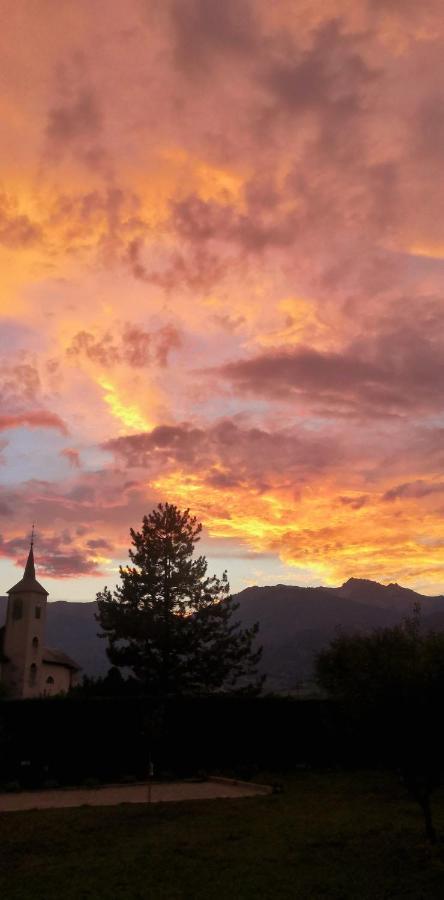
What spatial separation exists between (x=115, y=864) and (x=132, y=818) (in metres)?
5.19

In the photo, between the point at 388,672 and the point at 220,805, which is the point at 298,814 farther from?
the point at 388,672

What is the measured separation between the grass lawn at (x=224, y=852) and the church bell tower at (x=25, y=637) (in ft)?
178

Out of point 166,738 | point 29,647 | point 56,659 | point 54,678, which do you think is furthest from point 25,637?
point 166,738

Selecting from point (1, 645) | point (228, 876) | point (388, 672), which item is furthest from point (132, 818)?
point (1, 645)

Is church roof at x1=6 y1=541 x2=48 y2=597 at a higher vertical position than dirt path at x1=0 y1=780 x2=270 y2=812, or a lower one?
higher

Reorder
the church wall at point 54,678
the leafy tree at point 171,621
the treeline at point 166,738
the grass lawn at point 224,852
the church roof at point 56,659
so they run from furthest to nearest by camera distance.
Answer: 1. the church roof at point 56,659
2. the church wall at point 54,678
3. the leafy tree at point 171,621
4. the treeline at point 166,738
5. the grass lawn at point 224,852

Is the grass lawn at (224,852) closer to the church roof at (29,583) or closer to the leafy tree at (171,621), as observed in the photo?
the leafy tree at (171,621)

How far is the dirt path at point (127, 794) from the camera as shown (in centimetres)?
2039

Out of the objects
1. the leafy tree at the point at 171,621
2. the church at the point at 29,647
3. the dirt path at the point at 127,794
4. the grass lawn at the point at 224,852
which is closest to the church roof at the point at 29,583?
the church at the point at 29,647

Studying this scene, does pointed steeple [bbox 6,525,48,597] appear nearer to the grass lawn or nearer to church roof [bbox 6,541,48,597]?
church roof [bbox 6,541,48,597]

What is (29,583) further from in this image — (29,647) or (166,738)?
(166,738)

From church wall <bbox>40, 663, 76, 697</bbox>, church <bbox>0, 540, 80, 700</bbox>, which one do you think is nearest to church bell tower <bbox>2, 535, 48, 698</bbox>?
church <bbox>0, 540, 80, 700</bbox>

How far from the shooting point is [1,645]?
71.6 metres

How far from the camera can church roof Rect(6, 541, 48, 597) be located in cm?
7262
